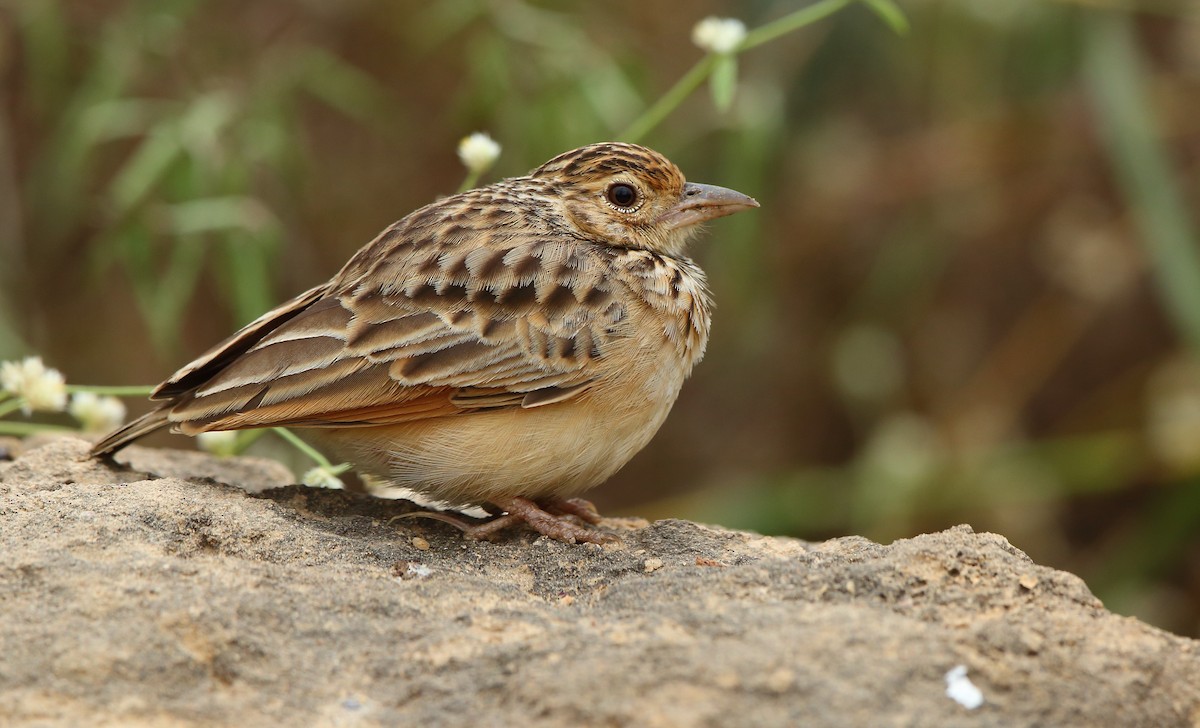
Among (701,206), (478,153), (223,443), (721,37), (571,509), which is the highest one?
(721,37)

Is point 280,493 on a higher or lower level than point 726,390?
lower

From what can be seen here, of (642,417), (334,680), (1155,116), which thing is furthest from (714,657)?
(1155,116)

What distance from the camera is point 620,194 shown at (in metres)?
5.72

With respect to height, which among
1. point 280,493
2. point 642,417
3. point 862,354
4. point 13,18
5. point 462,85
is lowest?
point 280,493

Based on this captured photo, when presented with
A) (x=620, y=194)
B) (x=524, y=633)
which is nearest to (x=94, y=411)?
(x=620, y=194)

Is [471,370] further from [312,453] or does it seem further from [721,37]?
[721,37]

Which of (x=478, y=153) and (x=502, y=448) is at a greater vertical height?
(x=478, y=153)

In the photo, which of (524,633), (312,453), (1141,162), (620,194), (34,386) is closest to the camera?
(524,633)

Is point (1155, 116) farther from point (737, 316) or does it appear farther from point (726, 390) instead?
point (726, 390)

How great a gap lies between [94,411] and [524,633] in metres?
2.83

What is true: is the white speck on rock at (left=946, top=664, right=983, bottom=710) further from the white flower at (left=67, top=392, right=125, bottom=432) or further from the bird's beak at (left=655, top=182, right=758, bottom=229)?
the white flower at (left=67, top=392, right=125, bottom=432)

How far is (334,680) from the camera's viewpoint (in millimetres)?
3576

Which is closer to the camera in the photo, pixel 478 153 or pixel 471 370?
pixel 471 370

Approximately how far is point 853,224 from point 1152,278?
2335 mm
